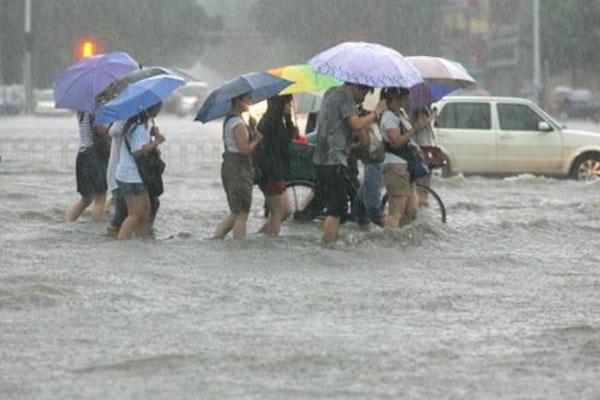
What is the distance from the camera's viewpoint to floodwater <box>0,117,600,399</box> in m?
8.76

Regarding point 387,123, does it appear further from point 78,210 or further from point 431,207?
point 78,210

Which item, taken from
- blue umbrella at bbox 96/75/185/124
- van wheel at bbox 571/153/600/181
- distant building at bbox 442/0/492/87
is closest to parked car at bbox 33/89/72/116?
distant building at bbox 442/0/492/87

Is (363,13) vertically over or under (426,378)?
over

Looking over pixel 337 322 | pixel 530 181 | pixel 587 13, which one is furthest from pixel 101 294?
pixel 587 13

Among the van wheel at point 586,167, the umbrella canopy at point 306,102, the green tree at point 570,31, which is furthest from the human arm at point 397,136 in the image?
the green tree at point 570,31

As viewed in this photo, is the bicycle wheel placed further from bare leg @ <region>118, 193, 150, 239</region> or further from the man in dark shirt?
bare leg @ <region>118, 193, 150, 239</region>

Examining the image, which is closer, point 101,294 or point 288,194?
point 101,294

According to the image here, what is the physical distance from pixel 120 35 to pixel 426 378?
233 feet

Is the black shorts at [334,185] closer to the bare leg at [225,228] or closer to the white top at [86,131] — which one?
the bare leg at [225,228]

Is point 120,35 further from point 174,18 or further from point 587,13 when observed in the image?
point 587,13

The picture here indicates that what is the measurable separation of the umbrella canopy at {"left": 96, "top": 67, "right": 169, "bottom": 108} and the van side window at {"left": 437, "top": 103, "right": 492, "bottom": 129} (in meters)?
10.6

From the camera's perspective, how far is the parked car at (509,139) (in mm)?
25766

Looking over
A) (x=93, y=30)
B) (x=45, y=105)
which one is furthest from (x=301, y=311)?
(x=93, y=30)

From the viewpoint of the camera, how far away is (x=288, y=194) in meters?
18.2
